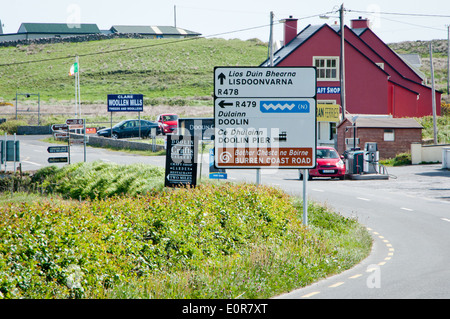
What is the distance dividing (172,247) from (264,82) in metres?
4.53

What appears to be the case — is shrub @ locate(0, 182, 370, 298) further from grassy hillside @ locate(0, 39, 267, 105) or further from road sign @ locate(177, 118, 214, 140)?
grassy hillside @ locate(0, 39, 267, 105)

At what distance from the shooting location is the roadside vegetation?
345 inches

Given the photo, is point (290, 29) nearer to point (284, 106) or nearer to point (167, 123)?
point (167, 123)

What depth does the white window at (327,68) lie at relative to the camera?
47.9 meters

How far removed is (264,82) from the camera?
45.3 ft

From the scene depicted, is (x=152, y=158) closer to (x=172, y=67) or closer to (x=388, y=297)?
(x=388, y=297)

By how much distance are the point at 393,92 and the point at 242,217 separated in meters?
40.9

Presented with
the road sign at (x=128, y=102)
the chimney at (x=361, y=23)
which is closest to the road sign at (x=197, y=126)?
the road sign at (x=128, y=102)

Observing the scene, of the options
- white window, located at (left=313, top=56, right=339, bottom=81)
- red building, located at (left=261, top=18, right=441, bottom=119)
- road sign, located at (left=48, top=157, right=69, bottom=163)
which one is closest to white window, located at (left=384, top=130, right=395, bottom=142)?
red building, located at (left=261, top=18, right=441, bottom=119)

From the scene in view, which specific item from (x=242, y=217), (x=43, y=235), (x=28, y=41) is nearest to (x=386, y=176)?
(x=242, y=217)

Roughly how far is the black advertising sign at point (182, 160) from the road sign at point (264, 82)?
6.61 metres

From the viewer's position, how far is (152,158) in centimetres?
3769

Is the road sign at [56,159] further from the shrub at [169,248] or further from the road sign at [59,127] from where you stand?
the shrub at [169,248]

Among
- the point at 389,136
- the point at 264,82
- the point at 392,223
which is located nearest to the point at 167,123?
the point at 389,136
